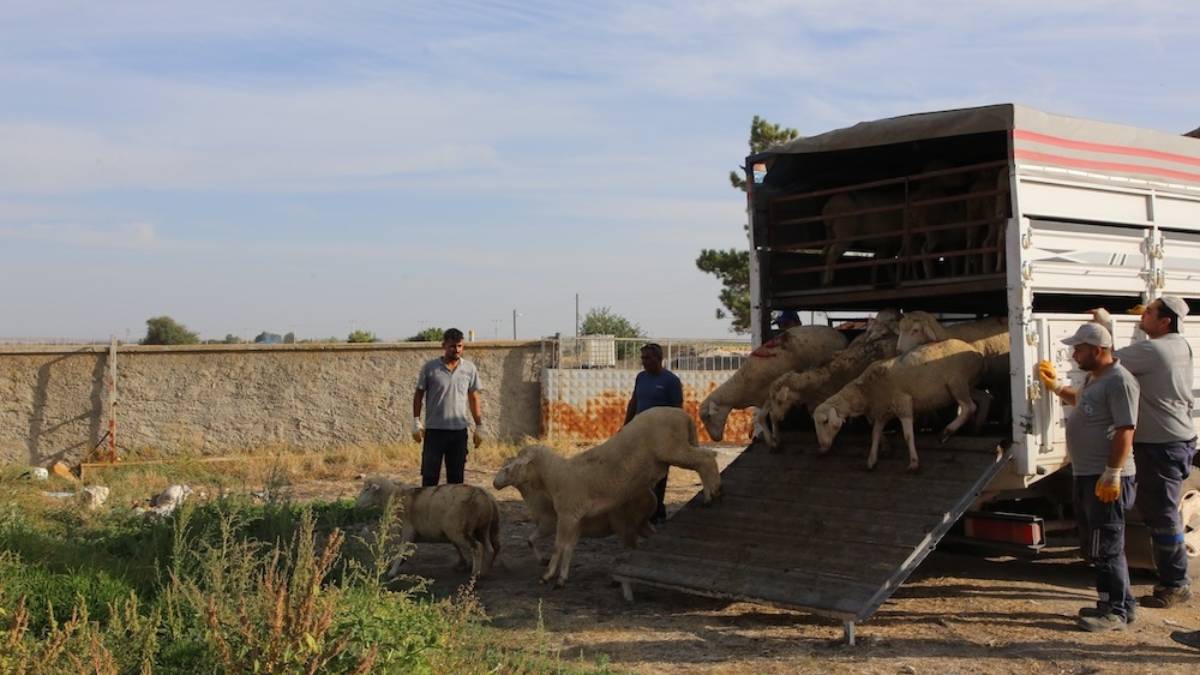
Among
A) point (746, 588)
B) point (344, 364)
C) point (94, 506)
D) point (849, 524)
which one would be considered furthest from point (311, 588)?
point (344, 364)

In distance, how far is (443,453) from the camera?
9688 mm

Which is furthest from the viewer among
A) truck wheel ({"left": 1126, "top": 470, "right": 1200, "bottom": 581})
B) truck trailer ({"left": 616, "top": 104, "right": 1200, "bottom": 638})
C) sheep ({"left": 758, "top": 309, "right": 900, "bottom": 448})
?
sheep ({"left": 758, "top": 309, "right": 900, "bottom": 448})

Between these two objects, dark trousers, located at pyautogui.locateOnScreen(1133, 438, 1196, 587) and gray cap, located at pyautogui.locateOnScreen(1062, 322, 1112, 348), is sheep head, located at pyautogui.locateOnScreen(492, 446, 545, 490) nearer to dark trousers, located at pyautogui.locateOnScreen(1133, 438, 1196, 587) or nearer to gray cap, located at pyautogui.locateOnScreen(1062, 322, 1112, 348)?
gray cap, located at pyautogui.locateOnScreen(1062, 322, 1112, 348)

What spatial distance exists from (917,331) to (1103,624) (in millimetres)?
2162

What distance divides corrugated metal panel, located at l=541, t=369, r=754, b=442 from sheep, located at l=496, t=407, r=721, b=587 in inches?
368

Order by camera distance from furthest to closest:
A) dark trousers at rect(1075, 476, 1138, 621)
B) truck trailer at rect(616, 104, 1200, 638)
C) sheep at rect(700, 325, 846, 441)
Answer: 1. sheep at rect(700, 325, 846, 441)
2. truck trailer at rect(616, 104, 1200, 638)
3. dark trousers at rect(1075, 476, 1138, 621)

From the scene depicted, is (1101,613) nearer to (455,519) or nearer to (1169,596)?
(1169,596)

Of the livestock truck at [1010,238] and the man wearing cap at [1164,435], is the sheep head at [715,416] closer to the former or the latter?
the livestock truck at [1010,238]

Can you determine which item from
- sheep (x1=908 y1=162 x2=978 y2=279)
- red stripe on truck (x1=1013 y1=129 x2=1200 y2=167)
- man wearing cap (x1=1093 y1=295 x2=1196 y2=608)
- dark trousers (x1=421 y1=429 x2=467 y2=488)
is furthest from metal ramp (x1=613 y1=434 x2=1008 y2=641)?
dark trousers (x1=421 y1=429 x2=467 y2=488)

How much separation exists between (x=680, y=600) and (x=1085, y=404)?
285 cm

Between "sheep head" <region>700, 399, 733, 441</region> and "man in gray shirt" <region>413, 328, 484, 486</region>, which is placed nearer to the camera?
"sheep head" <region>700, 399, 733, 441</region>

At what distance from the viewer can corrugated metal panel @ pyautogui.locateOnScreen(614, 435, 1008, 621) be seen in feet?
21.4

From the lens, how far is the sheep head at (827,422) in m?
7.51

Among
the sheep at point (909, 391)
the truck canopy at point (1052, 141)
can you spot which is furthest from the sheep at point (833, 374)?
the truck canopy at point (1052, 141)
